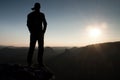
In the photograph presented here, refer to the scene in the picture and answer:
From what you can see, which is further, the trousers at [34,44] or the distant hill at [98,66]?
the distant hill at [98,66]

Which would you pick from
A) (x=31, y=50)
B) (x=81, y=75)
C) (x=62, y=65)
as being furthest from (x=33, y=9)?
(x=62, y=65)

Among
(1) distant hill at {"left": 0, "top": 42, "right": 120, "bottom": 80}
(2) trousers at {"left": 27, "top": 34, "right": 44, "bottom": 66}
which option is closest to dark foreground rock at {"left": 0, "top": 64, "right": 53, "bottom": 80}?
(2) trousers at {"left": 27, "top": 34, "right": 44, "bottom": 66}

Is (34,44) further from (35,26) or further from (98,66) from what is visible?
(98,66)

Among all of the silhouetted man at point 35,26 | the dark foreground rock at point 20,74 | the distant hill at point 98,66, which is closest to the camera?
the dark foreground rock at point 20,74

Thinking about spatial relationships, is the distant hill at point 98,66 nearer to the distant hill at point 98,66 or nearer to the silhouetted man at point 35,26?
the distant hill at point 98,66

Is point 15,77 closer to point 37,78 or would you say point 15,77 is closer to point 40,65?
point 37,78

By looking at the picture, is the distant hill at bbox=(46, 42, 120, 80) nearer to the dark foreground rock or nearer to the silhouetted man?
A: the silhouetted man

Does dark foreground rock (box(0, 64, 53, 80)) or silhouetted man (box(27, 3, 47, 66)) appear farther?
silhouetted man (box(27, 3, 47, 66))

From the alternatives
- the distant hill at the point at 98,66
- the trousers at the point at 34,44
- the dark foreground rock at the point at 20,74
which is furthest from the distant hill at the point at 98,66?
the dark foreground rock at the point at 20,74

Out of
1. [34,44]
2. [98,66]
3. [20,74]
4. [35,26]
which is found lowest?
[98,66]

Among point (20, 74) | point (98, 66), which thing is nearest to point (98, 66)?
point (98, 66)

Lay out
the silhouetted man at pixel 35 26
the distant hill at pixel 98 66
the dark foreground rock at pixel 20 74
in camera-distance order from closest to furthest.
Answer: the dark foreground rock at pixel 20 74 < the silhouetted man at pixel 35 26 < the distant hill at pixel 98 66

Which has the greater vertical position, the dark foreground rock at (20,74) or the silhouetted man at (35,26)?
the silhouetted man at (35,26)

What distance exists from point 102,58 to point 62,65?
3994 cm
